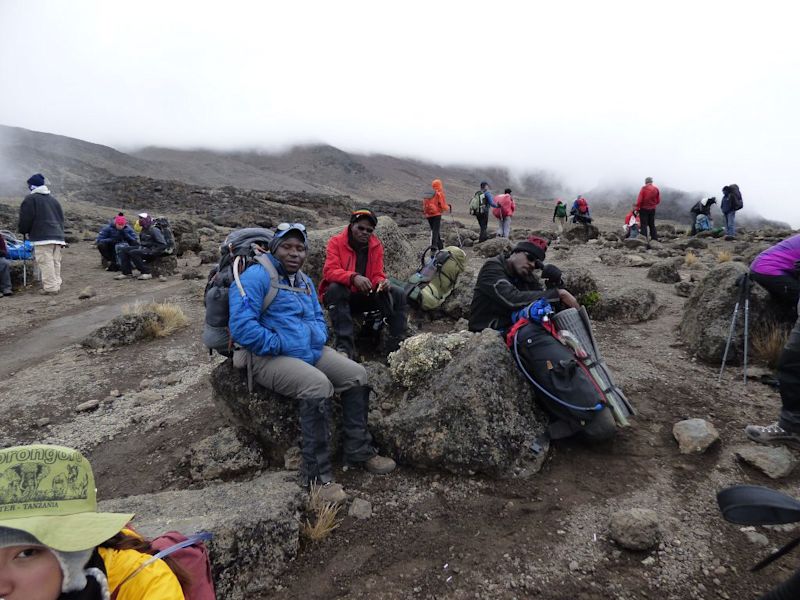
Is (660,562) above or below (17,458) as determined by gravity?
below

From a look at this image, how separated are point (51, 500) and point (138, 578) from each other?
43 centimetres

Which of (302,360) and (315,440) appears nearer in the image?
(315,440)

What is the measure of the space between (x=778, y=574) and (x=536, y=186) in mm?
112606

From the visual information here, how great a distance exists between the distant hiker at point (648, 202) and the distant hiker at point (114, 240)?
16.5m

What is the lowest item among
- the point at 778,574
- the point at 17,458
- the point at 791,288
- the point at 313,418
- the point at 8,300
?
the point at 8,300

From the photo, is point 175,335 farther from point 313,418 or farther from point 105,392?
point 313,418

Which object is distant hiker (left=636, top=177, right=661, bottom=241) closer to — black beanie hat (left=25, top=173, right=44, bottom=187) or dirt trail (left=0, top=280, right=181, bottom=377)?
dirt trail (left=0, top=280, right=181, bottom=377)

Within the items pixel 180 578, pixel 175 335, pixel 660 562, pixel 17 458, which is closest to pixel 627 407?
pixel 660 562

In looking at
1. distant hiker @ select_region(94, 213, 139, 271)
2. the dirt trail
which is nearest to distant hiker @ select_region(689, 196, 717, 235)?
the dirt trail

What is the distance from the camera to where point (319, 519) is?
3.09 metres

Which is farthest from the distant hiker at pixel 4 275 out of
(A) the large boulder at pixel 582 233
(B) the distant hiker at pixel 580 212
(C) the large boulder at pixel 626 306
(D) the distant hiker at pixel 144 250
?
(B) the distant hiker at pixel 580 212

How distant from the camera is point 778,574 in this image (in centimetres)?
264

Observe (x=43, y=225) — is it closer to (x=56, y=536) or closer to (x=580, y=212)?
(x=56, y=536)

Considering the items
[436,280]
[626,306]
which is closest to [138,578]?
[436,280]
